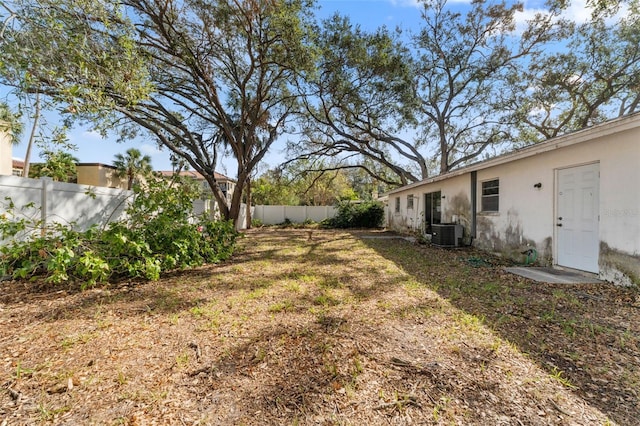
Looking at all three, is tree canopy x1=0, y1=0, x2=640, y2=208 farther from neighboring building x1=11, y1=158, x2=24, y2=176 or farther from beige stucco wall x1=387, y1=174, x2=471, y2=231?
neighboring building x1=11, y1=158, x2=24, y2=176

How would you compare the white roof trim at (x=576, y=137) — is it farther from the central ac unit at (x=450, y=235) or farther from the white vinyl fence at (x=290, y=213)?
the white vinyl fence at (x=290, y=213)

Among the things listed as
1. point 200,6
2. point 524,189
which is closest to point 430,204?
point 524,189

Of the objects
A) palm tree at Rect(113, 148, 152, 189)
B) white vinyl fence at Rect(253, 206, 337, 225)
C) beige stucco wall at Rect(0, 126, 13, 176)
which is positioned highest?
palm tree at Rect(113, 148, 152, 189)

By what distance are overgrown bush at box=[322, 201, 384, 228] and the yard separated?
14.4m

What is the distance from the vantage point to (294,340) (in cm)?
298

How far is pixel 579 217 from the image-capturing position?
17.9ft

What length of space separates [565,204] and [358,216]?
1385 centimetres

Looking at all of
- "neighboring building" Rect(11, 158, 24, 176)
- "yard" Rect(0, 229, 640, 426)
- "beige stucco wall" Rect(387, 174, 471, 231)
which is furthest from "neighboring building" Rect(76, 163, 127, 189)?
"beige stucco wall" Rect(387, 174, 471, 231)

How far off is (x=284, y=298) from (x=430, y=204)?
9807mm

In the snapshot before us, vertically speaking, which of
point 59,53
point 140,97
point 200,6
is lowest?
point 140,97

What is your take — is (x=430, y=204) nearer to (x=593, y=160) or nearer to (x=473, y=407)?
(x=593, y=160)

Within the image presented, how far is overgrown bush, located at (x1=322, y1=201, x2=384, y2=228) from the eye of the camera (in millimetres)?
19281

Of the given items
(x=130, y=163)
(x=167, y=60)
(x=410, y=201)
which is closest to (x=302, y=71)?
(x=167, y=60)

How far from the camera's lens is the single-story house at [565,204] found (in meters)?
4.50
